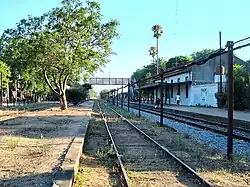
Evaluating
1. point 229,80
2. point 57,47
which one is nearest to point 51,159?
point 229,80

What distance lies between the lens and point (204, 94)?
46.4 metres

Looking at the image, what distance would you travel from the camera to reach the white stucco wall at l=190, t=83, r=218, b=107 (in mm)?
43719

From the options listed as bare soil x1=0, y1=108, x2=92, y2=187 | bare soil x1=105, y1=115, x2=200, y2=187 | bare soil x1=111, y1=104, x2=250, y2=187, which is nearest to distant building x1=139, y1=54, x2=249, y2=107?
bare soil x1=111, y1=104, x2=250, y2=187

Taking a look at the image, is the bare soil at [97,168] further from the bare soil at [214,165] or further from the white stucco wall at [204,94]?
the white stucco wall at [204,94]

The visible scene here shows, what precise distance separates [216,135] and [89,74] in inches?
710

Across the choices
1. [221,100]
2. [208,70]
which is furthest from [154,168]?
[208,70]

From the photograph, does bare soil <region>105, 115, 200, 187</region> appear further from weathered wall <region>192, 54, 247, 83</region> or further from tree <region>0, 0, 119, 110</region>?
weathered wall <region>192, 54, 247, 83</region>

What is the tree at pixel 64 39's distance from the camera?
28.7m

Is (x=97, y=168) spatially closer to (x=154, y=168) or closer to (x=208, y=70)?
(x=154, y=168)

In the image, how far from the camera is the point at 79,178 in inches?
273

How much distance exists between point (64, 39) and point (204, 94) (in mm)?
22313

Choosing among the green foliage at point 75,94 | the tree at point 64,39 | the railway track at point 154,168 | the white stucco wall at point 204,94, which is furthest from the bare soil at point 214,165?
the green foliage at point 75,94

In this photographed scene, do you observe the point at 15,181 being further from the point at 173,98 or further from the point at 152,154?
the point at 173,98

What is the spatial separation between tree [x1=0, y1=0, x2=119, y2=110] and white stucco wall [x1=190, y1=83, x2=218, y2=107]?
17.1 metres
